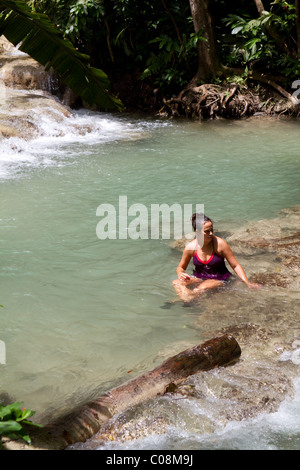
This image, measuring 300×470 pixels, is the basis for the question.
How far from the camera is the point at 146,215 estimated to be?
8500 mm

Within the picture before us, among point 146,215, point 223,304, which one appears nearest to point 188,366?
point 223,304

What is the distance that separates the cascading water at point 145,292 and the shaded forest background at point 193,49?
3438 mm

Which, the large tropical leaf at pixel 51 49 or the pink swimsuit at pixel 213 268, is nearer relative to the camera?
the large tropical leaf at pixel 51 49

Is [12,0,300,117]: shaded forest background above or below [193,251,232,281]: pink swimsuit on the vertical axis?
above

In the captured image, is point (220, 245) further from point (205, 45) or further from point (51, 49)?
point (205, 45)

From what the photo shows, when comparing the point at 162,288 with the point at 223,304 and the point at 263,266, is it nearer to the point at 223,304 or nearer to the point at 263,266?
the point at 223,304

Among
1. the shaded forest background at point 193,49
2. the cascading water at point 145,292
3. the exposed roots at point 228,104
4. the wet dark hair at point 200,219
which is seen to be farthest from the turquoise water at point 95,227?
the shaded forest background at point 193,49

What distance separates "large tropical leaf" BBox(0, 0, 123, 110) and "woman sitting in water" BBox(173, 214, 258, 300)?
169 centimetres

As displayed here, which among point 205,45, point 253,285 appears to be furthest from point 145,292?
point 205,45

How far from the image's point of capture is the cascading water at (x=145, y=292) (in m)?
3.94

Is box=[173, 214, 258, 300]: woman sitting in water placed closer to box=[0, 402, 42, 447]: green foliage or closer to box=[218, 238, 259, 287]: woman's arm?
box=[218, 238, 259, 287]: woman's arm

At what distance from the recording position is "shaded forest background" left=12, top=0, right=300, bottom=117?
50.5 feet

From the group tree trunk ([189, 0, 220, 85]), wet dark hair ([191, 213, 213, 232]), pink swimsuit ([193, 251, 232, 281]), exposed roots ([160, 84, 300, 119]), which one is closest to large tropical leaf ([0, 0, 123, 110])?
wet dark hair ([191, 213, 213, 232])

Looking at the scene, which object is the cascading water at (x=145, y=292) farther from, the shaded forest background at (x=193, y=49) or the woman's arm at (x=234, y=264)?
the shaded forest background at (x=193, y=49)
